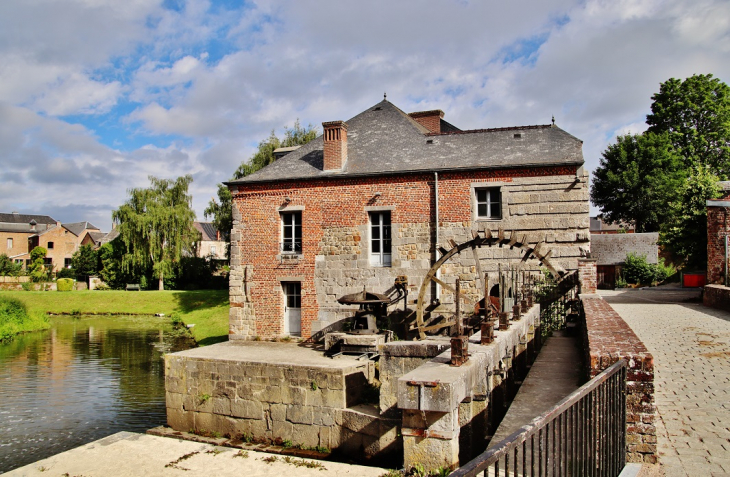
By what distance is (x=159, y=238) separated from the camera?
109 ft

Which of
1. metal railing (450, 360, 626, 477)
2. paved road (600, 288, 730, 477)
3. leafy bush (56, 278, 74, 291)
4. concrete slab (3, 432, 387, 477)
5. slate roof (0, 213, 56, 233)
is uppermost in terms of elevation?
slate roof (0, 213, 56, 233)

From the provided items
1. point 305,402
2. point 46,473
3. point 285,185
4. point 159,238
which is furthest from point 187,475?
point 159,238

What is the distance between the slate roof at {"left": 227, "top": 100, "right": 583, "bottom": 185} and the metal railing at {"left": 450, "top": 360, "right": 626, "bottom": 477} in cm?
1096

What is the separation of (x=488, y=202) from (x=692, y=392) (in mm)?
8695

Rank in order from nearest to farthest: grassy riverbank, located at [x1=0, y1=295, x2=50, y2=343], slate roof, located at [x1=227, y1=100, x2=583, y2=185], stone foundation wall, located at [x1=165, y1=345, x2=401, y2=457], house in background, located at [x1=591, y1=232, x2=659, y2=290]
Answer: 1. stone foundation wall, located at [x1=165, y1=345, x2=401, y2=457]
2. slate roof, located at [x1=227, y1=100, x2=583, y2=185]
3. grassy riverbank, located at [x1=0, y1=295, x2=50, y2=343]
4. house in background, located at [x1=591, y1=232, x2=659, y2=290]

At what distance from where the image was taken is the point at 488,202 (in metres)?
14.6

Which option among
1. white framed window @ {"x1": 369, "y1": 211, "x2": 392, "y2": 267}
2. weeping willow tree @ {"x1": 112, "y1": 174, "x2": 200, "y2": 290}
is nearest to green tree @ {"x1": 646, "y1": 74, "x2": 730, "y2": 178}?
white framed window @ {"x1": 369, "y1": 211, "x2": 392, "y2": 267}

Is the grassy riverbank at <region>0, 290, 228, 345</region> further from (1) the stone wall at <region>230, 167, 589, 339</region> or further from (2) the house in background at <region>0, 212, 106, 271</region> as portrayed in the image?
(2) the house in background at <region>0, 212, 106, 271</region>

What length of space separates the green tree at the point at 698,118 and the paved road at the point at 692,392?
90.2 feet

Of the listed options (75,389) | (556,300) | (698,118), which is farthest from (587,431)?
(698,118)

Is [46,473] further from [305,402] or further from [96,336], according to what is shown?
[96,336]

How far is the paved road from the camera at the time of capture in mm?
4344

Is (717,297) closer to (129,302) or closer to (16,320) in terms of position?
(16,320)

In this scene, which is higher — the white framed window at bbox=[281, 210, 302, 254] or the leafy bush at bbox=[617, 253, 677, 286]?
the white framed window at bbox=[281, 210, 302, 254]
